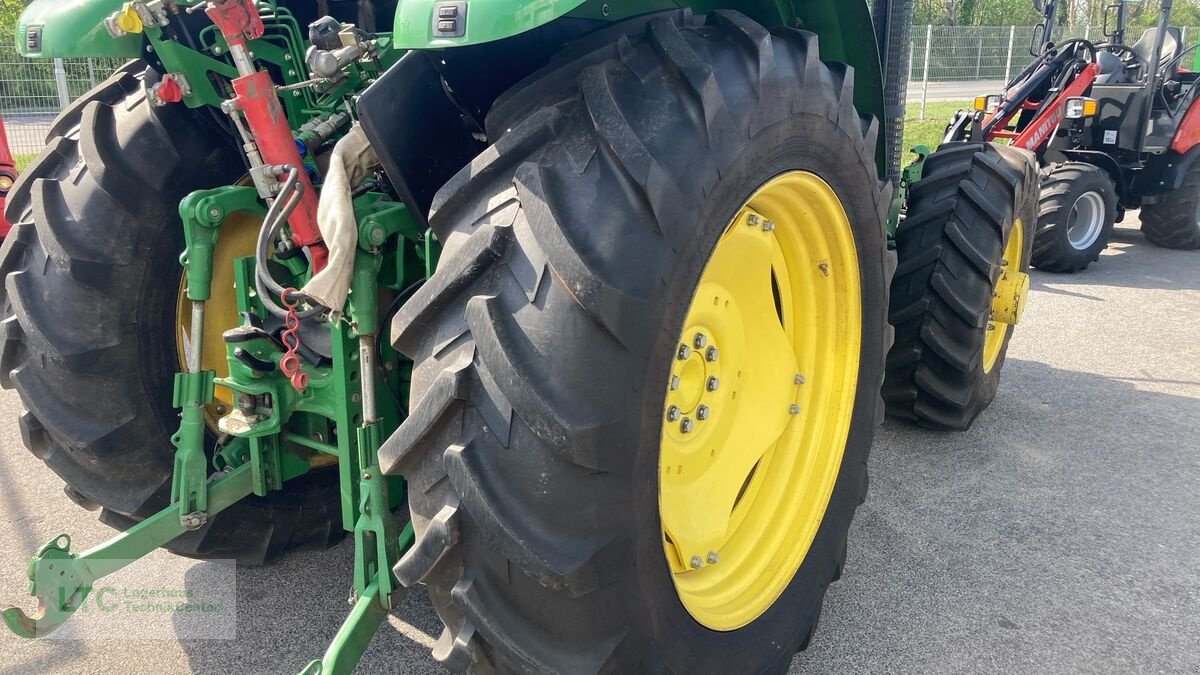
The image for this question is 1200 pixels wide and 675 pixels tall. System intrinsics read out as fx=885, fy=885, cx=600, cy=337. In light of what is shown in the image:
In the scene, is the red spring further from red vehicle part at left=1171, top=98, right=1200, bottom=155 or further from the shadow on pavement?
red vehicle part at left=1171, top=98, right=1200, bottom=155

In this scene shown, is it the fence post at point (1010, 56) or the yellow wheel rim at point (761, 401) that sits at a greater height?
the yellow wheel rim at point (761, 401)

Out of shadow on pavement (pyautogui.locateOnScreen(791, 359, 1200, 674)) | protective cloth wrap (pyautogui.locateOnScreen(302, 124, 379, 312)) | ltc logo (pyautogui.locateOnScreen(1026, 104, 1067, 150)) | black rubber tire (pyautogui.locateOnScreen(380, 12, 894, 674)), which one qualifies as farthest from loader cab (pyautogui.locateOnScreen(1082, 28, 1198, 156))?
protective cloth wrap (pyautogui.locateOnScreen(302, 124, 379, 312))

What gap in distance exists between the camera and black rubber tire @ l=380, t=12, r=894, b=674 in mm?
1451

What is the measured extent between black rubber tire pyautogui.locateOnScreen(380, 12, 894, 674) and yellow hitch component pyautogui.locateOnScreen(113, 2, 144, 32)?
35.0 inches

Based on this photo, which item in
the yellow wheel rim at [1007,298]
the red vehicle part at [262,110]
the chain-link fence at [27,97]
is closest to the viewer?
the red vehicle part at [262,110]

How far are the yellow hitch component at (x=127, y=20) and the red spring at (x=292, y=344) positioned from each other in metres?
0.65

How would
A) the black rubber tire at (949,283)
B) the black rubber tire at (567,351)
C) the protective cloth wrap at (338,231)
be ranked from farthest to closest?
the black rubber tire at (949,283) < the protective cloth wrap at (338,231) < the black rubber tire at (567,351)

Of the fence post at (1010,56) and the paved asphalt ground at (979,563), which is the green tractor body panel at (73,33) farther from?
the fence post at (1010,56)

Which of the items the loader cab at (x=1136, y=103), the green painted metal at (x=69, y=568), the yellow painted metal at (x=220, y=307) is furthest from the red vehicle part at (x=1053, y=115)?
the green painted metal at (x=69, y=568)

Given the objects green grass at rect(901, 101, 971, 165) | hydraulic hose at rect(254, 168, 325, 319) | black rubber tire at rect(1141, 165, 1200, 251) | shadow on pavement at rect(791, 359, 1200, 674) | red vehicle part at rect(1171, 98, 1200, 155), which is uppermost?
hydraulic hose at rect(254, 168, 325, 319)

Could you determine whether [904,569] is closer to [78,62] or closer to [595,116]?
[595,116]

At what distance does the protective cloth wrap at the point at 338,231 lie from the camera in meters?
1.73

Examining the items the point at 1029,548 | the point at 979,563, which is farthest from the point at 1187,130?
the point at 979,563

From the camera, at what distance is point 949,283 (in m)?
3.58
